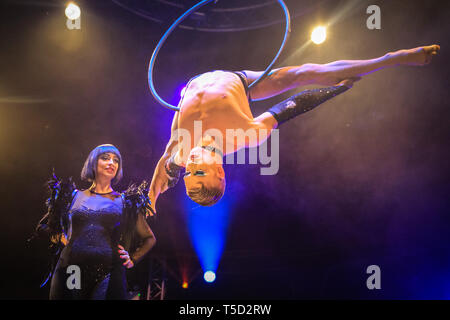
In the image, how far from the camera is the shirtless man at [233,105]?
2.66 metres

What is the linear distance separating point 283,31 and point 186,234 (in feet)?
10.3

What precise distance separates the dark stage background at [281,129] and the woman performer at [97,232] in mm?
733

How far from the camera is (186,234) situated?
198 inches

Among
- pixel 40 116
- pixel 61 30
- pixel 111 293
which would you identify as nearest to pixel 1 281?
pixel 40 116

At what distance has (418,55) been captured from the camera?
266cm

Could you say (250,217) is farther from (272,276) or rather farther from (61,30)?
(61,30)

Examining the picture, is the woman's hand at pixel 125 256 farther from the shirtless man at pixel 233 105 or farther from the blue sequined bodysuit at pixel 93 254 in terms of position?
the shirtless man at pixel 233 105

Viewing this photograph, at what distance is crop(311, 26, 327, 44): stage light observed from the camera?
3.67 m

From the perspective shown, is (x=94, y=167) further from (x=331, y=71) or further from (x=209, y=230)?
(x=331, y=71)

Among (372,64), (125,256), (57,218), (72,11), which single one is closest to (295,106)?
(372,64)

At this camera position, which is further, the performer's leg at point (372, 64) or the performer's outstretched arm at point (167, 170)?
the performer's outstretched arm at point (167, 170)

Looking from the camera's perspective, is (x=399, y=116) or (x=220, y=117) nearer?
(x=220, y=117)

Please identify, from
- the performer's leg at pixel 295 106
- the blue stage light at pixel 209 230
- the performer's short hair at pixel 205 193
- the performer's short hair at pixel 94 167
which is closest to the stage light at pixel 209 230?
the blue stage light at pixel 209 230

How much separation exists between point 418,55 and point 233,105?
60.4 inches
